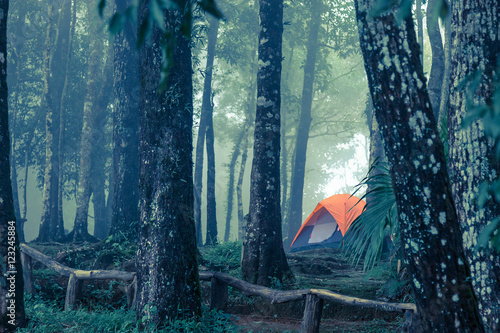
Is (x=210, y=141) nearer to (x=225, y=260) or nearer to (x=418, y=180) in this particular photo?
(x=225, y=260)

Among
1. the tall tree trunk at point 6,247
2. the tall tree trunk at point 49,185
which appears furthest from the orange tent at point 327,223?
the tall tree trunk at point 6,247

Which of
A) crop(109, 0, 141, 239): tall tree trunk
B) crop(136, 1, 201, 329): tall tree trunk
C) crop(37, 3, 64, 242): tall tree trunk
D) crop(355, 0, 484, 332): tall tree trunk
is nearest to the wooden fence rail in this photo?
crop(136, 1, 201, 329): tall tree trunk

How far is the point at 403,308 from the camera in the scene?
586cm

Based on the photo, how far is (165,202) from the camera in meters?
6.20

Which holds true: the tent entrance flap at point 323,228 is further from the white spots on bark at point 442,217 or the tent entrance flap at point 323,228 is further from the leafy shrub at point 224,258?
the white spots on bark at point 442,217

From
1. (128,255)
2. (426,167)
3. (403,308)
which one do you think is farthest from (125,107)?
(426,167)

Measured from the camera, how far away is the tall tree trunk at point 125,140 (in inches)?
448

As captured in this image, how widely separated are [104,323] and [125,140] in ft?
20.4

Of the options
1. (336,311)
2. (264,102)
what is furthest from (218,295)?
(264,102)

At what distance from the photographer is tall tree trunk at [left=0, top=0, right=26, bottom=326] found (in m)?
5.54

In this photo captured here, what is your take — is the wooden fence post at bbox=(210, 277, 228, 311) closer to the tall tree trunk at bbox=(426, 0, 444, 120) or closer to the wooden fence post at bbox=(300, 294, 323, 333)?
the wooden fence post at bbox=(300, 294, 323, 333)

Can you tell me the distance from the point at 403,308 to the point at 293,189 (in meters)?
15.7

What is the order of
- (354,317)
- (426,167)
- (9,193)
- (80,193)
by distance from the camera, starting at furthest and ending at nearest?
(80,193)
(354,317)
(9,193)
(426,167)

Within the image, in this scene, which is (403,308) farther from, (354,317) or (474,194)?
(354,317)
